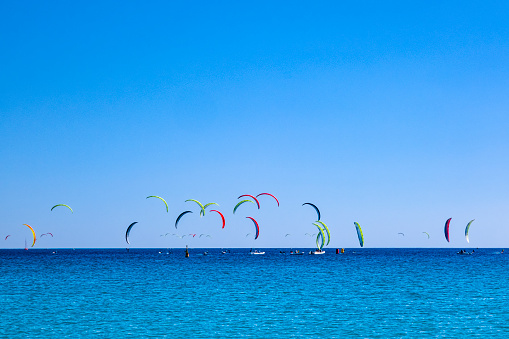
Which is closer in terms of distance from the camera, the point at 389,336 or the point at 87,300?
the point at 389,336

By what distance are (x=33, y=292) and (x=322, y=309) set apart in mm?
20394

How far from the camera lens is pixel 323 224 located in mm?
83938

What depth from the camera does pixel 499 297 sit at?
1350 inches

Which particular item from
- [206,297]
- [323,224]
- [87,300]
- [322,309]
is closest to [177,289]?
[206,297]

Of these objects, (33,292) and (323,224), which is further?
(323,224)

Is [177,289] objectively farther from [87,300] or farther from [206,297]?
[87,300]

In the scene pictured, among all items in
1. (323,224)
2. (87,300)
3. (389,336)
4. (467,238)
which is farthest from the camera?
(467,238)

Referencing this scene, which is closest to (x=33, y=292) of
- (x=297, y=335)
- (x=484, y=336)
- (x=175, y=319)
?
(x=175, y=319)

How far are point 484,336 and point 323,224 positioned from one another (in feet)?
206

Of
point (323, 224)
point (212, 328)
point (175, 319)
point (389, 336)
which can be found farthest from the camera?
point (323, 224)

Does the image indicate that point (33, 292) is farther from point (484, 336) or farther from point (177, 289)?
point (484, 336)

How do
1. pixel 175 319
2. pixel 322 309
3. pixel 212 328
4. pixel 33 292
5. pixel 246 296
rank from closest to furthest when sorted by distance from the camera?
pixel 212 328, pixel 175 319, pixel 322 309, pixel 246 296, pixel 33 292

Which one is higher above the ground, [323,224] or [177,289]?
[323,224]

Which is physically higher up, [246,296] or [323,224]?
[323,224]
